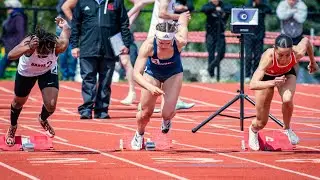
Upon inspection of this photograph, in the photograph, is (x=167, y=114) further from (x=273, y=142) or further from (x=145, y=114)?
(x=273, y=142)

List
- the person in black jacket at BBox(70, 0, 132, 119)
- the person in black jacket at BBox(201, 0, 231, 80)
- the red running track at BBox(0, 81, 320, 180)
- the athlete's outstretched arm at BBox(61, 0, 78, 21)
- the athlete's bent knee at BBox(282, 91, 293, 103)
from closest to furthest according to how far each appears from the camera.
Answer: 1. the red running track at BBox(0, 81, 320, 180)
2. the athlete's bent knee at BBox(282, 91, 293, 103)
3. the person in black jacket at BBox(70, 0, 132, 119)
4. the athlete's outstretched arm at BBox(61, 0, 78, 21)
5. the person in black jacket at BBox(201, 0, 231, 80)

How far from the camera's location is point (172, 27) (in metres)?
16.1

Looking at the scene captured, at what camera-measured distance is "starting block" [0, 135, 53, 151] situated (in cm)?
1658

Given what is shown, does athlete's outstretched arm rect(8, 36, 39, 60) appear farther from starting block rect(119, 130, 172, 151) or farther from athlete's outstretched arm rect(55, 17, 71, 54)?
starting block rect(119, 130, 172, 151)

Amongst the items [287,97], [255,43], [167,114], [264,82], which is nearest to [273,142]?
[287,97]

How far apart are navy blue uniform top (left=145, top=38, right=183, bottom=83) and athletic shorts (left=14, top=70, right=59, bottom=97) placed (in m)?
1.26

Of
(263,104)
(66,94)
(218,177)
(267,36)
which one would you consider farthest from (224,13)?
(218,177)

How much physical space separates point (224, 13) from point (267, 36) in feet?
7.64

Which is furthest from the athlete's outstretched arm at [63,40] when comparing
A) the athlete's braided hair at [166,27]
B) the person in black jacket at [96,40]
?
the person in black jacket at [96,40]

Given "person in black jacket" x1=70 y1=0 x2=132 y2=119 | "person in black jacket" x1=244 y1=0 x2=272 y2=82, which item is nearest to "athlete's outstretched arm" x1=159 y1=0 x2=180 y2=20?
"person in black jacket" x1=70 y1=0 x2=132 y2=119

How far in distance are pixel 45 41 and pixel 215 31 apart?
1149 centimetres

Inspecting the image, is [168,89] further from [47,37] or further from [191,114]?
[191,114]

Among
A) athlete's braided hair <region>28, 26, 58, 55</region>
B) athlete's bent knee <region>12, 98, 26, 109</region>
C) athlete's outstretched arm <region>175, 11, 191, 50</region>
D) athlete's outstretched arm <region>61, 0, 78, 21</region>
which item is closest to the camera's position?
athlete's braided hair <region>28, 26, 58, 55</region>

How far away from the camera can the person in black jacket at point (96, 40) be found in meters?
20.8
